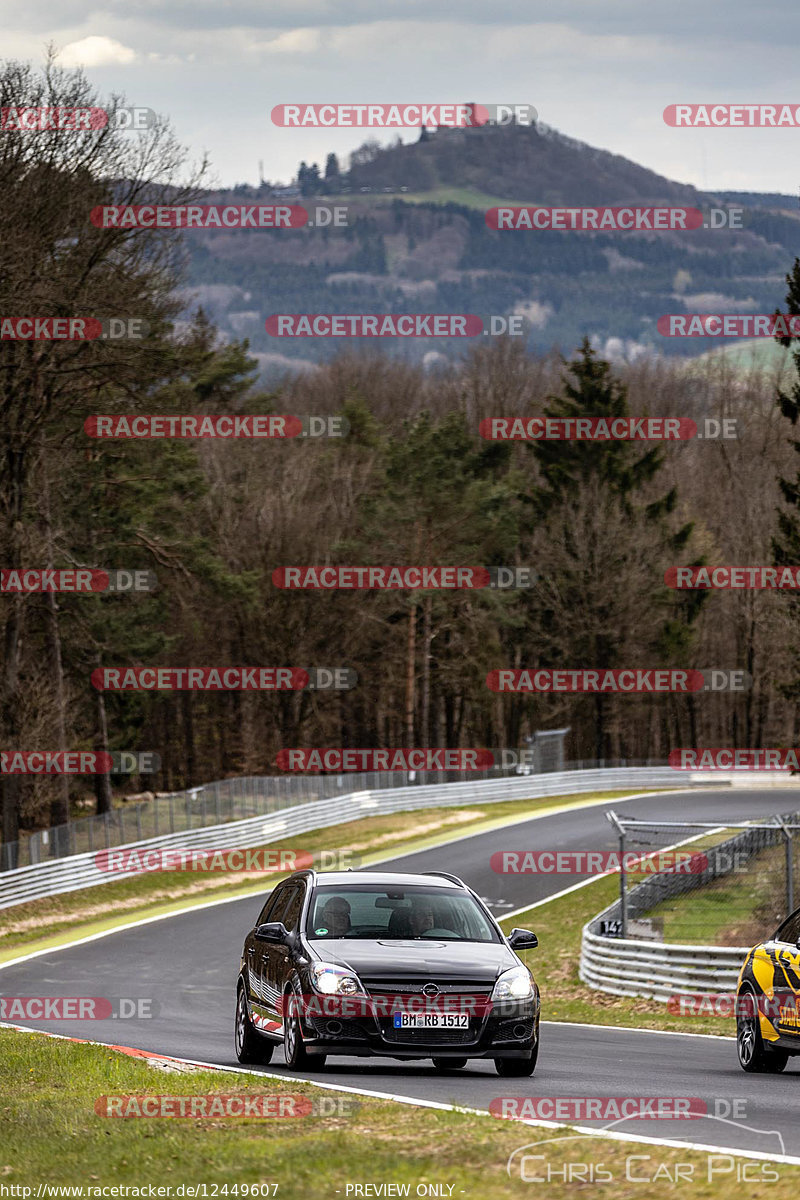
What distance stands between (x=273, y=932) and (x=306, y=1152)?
4.71 meters

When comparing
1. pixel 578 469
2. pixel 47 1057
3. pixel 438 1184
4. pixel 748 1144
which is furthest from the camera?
pixel 578 469

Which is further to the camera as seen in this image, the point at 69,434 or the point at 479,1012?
the point at 69,434

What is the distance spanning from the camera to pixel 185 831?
44125mm

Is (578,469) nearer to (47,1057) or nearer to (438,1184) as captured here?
(47,1057)

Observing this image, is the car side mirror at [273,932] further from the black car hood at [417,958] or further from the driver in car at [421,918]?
the driver in car at [421,918]

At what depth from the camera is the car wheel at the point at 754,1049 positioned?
13.1 metres

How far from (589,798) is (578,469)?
2249cm

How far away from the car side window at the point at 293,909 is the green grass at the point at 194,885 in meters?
19.1

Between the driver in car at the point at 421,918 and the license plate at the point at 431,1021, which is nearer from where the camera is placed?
the license plate at the point at 431,1021

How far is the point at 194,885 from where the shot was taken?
136 ft

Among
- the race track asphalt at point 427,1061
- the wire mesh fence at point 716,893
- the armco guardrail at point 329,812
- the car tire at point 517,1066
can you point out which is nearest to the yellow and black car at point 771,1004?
the race track asphalt at point 427,1061

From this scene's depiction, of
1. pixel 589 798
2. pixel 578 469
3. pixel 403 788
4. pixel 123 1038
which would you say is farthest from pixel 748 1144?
pixel 578 469

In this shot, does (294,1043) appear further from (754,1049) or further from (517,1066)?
(754,1049)

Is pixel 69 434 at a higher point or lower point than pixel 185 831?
higher
